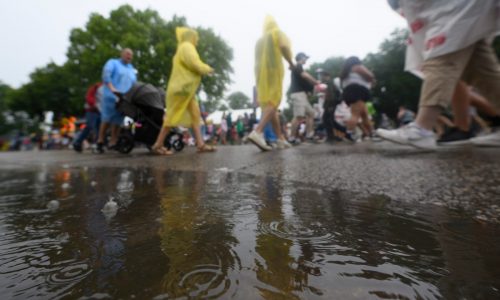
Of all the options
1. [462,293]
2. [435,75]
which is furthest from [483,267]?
[435,75]

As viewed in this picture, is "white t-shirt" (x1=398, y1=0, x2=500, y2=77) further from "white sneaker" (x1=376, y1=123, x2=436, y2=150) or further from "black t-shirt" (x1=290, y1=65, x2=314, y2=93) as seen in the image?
"black t-shirt" (x1=290, y1=65, x2=314, y2=93)

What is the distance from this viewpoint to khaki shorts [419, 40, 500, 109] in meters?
2.54

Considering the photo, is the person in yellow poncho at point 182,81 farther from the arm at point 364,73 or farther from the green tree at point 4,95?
the green tree at point 4,95

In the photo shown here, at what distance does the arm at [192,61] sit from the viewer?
4889mm

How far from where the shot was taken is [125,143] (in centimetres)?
631

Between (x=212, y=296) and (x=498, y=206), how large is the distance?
113 centimetres

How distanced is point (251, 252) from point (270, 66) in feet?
14.8

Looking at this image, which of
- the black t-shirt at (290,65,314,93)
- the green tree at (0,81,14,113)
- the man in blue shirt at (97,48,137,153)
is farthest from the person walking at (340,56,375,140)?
the green tree at (0,81,14,113)

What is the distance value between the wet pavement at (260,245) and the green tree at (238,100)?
8369 cm

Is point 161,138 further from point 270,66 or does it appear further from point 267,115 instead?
point 270,66

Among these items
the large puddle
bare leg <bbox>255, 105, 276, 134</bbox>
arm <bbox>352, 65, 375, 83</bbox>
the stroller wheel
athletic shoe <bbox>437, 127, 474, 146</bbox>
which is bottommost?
the large puddle

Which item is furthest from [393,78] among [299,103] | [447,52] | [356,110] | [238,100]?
[238,100]

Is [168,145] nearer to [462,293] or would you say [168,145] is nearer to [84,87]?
[462,293]

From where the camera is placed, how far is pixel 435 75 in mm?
2592
